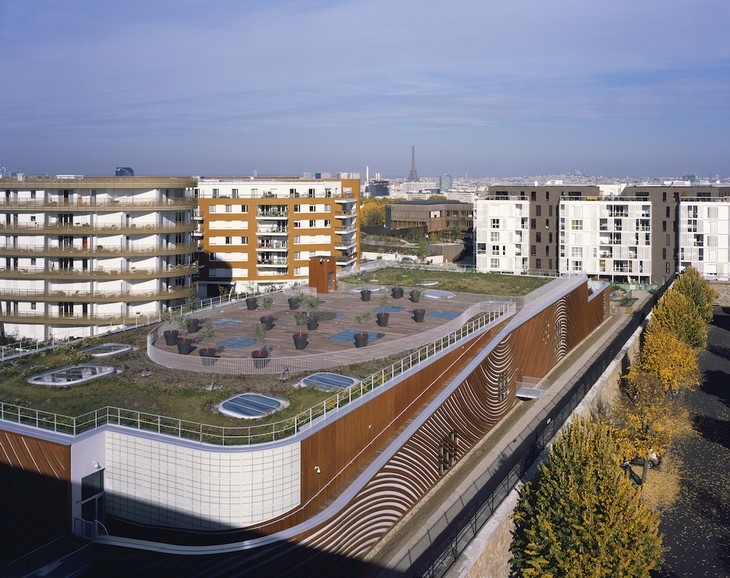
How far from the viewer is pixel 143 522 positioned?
1811cm

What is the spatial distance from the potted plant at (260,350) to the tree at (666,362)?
61.2 feet

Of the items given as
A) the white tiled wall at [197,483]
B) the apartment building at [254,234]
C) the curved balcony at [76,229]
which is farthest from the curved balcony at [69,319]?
the white tiled wall at [197,483]

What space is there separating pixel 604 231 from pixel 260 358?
58179mm

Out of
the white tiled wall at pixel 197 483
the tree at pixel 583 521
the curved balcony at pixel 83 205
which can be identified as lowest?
the tree at pixel 583 521

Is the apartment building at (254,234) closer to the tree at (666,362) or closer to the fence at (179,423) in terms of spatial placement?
the tree at (666,362)

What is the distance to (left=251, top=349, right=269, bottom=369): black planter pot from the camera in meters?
24.4

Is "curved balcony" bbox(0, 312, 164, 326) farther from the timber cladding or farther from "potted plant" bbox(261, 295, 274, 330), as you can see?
the timber cladding

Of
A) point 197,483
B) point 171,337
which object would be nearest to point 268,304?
point 171,337

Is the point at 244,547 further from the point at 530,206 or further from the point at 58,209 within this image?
the point at 530,206

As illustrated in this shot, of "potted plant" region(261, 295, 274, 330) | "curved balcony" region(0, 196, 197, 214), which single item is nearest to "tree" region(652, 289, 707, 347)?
"potted plant" region(261, 295, 274, 330)

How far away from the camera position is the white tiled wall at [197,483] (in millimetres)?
17344

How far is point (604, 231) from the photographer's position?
74938 mm

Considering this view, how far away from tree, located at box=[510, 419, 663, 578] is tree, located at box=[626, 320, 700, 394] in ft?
58.2

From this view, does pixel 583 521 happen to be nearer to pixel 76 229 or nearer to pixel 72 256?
pixel 72 256
